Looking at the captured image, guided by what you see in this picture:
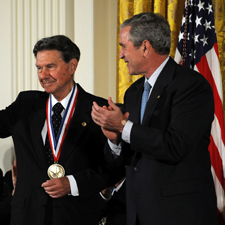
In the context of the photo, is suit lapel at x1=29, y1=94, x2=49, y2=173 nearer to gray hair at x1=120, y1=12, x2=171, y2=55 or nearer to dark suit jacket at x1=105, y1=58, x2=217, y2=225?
dark suit jacket at x1=105, y1=58, x2=217, y2=225

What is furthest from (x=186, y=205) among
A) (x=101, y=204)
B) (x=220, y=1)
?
(x=220, y=1)

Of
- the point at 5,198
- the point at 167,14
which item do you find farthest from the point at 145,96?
the point at 167,14

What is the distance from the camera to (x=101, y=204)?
2.57m

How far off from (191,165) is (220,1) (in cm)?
234

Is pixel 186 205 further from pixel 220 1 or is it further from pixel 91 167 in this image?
pixel 220 1

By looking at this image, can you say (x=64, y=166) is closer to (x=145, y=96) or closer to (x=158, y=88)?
(x=145, y=96)

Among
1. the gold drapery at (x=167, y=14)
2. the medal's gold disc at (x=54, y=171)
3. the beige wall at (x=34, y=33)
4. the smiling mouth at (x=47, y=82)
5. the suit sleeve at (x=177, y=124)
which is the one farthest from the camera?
the beige wall at (x=34, y=33)

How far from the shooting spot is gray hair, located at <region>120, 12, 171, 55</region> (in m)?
2.20

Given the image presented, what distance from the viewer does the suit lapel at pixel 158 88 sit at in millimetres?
2047

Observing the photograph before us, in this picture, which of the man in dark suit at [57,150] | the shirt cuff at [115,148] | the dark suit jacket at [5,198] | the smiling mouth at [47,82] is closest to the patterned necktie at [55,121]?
the man in dark suit at [57,150]

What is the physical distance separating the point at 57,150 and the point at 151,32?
93cm

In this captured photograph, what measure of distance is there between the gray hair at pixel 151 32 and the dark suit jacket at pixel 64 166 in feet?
1.99

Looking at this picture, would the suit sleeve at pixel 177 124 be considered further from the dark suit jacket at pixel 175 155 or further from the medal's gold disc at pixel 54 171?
the medal's gold disc at pixel 54 171

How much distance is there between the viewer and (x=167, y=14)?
3.97m
